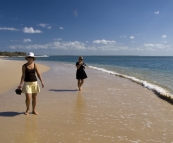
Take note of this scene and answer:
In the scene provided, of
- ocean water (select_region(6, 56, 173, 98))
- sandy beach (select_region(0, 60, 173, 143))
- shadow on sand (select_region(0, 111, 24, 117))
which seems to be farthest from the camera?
ocean water (select_region(6, 56, 173, 98))

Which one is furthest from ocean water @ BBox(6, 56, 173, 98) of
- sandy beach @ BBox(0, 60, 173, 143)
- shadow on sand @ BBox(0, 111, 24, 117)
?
shadow on sand @ BBox(0, 111, 24, 117)

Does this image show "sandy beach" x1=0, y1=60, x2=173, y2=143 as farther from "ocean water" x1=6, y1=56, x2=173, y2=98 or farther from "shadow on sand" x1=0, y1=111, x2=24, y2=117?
"ocean water" x1=6, y1=56, x2=173, y2=98

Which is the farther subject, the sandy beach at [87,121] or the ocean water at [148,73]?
the ocean water at [148,73]

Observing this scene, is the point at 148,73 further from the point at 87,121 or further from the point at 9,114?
the point at 9,114

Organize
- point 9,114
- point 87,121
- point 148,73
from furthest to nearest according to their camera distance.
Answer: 1. point 148,73
2. point 9,114
3. point 87,121

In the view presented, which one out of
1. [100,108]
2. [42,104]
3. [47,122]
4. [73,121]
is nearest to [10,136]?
[47,122]

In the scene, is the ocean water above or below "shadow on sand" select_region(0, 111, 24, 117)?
above

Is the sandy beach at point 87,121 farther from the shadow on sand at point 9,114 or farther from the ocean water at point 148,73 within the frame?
the ocean water at point 148,73

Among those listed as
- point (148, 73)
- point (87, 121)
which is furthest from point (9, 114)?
point (148, 73)

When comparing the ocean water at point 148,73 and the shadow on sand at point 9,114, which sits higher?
the ocean water at point 148,73

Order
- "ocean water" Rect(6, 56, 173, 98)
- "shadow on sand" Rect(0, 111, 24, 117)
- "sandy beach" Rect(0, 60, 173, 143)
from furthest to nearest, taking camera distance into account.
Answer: "ocean water" Rect(6, 56, 173, 98) < "shadow on sand" Rect(0, 111, 24, 117) < "sandy beach" Rect(0, 60, 173, 143)

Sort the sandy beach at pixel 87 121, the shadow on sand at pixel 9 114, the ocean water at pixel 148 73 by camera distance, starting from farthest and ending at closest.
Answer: the ocean water at pixel 148 73 < the shadow on sand at pixel 9 114 < the sandy beach at pixel 87 121

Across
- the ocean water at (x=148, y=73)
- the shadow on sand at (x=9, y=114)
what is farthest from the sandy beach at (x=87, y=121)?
the ocean water at (x=148, y=73)

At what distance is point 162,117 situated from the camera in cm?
544
